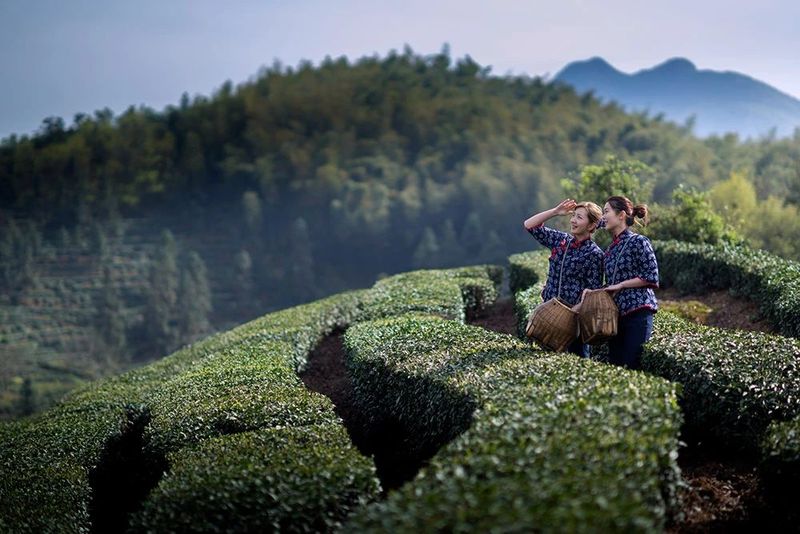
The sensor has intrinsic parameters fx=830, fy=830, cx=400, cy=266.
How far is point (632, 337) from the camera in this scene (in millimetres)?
7352

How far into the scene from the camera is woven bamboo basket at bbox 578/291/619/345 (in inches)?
279

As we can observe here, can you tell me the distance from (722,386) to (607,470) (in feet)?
9.07

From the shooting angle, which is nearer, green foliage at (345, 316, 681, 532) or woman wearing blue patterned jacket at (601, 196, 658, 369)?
green foliage at (345, 316, 681, 532)

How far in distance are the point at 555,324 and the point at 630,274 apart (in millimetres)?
774

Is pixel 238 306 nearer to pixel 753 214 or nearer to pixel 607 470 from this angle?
pixel 753 214

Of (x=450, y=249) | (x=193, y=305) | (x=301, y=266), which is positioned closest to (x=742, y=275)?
(x=450, y=249)

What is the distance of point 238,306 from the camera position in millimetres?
80875

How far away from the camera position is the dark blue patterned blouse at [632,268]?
7102 mm

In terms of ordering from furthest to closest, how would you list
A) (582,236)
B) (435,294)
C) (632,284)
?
(435,294) → (582,236) → (632,284)

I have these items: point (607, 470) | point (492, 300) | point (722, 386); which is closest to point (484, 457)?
point (607, 470)

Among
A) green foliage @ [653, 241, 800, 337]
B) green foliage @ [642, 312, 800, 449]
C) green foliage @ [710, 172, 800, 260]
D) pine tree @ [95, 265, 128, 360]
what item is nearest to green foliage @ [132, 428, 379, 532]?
green foliage @ [642, 312, 800, 449]

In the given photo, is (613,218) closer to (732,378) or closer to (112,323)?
(732,378)

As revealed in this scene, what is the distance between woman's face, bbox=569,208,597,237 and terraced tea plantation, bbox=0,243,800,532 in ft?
3.87

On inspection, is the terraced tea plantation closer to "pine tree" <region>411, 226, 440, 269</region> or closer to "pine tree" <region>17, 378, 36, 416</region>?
"pine tree" <region>17, 378, 36, 416</region>
